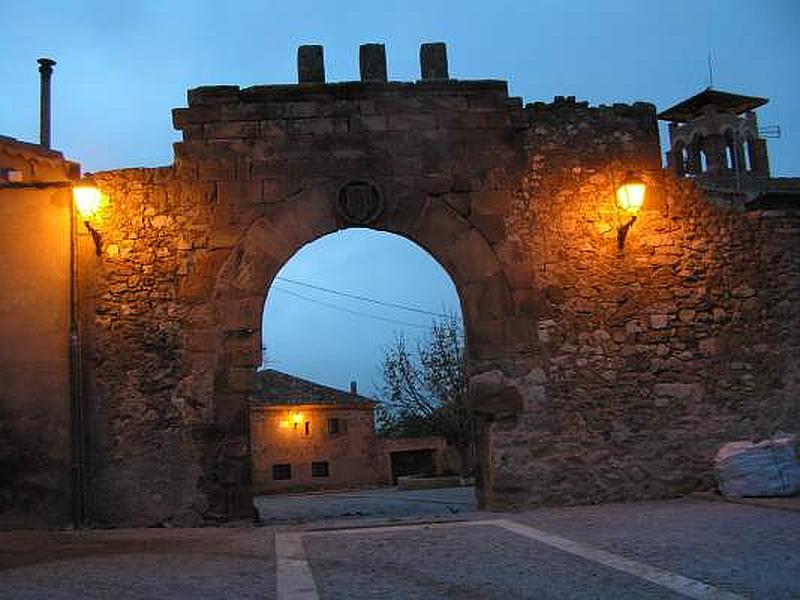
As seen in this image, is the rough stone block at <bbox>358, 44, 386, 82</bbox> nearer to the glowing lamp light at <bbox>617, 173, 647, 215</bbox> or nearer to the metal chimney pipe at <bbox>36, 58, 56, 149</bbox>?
the glowing lamp light at <bbox>617, 173, 647, 215</bbox>

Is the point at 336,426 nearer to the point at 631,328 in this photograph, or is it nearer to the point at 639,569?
the point at 631,328

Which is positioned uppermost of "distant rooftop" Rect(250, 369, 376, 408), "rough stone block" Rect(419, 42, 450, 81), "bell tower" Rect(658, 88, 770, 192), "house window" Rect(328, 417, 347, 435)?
"bell tower" Rect(658, 88, 770, 192)

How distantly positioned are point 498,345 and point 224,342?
2.82 m

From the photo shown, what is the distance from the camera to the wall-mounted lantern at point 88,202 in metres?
8.76

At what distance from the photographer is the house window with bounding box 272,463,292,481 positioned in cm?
3012

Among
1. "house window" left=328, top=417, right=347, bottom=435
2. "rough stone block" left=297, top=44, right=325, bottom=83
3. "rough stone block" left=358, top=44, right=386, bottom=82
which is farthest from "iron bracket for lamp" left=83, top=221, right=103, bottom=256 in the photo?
"house window" left=328, top=417, right=347, bottom=435

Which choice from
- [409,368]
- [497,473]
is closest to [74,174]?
[497,473]

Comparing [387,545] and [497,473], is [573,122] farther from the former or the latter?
[387,545]

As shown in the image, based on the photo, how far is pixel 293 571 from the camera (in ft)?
17.6

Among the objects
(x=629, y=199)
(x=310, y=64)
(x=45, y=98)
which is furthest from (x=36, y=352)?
(x=45, y=98)

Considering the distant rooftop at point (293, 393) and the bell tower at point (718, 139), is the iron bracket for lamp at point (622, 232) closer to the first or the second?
the distant rooftop at point (293, 393)

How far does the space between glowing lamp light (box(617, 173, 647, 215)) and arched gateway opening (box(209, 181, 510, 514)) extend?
4.92 feet

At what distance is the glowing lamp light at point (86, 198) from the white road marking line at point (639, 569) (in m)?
5.34

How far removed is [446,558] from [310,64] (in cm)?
588
